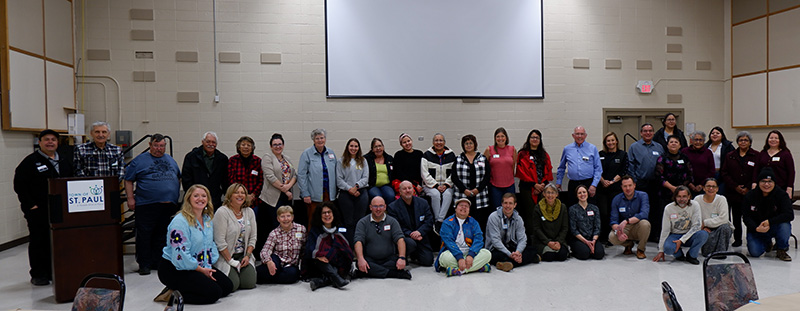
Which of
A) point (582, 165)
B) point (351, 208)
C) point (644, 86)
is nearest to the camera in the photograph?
point (351, 208)

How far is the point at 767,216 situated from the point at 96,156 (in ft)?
23.8

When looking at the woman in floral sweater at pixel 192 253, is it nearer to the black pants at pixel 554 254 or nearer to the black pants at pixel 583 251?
the black pants at pixel 554 254

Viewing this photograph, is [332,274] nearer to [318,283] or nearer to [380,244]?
[318,283]

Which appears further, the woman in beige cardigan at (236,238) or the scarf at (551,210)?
the scarf at (551,210)

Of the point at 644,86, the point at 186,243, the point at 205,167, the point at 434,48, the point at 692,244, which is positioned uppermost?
the point at 434,48

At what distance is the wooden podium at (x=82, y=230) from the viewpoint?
415 centimetres

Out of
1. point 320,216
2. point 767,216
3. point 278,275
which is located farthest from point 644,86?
point 278,275

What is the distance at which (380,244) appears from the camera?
5.14 metres

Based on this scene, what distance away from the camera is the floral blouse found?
392 centimetres

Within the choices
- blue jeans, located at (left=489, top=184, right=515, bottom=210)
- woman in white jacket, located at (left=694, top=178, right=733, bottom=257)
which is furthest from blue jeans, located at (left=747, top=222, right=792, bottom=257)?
blue jeans, located at (left=489, top=184, right=515, bottom=210)

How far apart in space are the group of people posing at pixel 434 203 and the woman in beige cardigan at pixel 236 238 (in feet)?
0.04

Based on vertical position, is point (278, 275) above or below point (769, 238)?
below

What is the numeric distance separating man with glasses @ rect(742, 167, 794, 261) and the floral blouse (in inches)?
229

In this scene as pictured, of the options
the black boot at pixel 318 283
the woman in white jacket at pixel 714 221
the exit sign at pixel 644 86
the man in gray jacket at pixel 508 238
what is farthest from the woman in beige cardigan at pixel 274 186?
the exit sign at pixel 644 86
